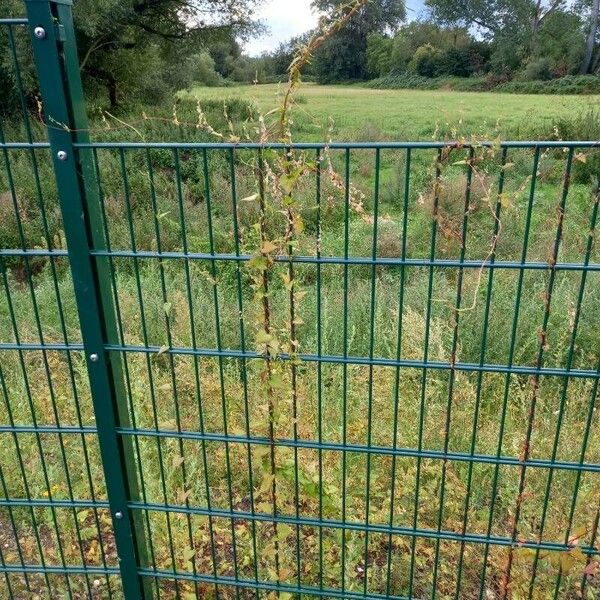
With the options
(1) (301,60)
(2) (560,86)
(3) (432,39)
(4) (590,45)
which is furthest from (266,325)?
(3) (432,39)

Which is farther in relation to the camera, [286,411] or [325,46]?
[325,46]

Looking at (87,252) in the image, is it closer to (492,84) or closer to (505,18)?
(492,84)

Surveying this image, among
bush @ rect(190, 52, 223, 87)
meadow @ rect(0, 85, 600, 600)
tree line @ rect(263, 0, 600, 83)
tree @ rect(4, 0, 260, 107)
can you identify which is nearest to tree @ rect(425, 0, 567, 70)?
tree line @ rect(263, 0, 600, 83)

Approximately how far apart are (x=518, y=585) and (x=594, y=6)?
40.5 meters

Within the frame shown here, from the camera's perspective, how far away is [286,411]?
3.47m

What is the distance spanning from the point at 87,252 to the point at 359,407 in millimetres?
2533

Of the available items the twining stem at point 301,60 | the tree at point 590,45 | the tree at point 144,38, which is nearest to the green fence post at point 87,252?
the twining stem at point 301,60

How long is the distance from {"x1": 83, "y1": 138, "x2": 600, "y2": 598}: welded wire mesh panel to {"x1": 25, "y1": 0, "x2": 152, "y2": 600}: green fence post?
0.06m

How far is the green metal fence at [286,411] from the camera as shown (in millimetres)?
2064

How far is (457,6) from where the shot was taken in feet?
142

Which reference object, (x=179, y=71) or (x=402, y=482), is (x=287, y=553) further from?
(x=179, y=71)

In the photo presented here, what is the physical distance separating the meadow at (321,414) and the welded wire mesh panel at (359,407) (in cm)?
2

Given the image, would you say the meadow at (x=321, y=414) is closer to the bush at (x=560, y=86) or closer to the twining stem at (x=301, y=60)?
the twining stem at (x=301, y=60)

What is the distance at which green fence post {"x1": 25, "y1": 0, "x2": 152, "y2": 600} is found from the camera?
1.94 meters
